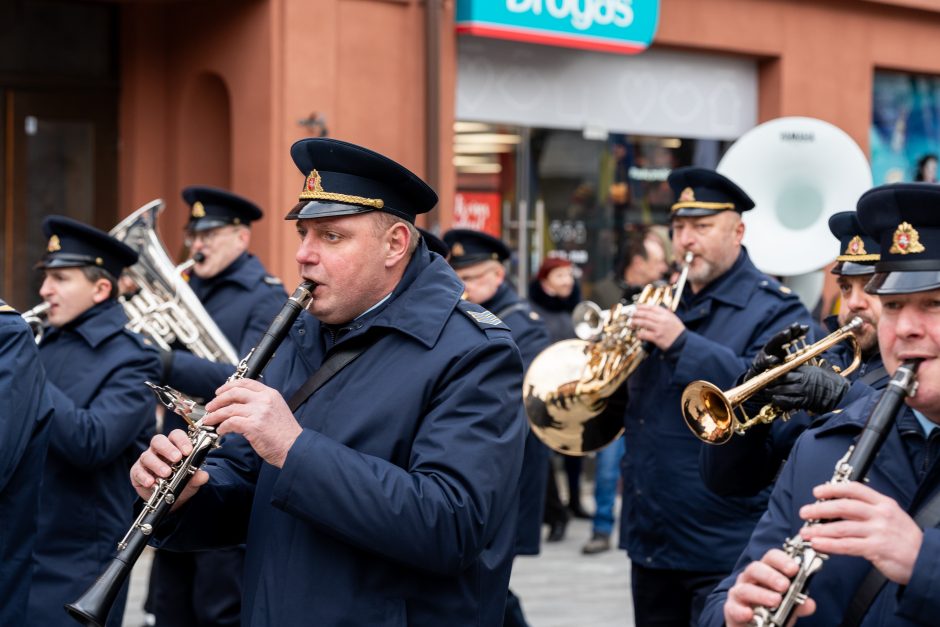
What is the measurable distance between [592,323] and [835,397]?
117 inches

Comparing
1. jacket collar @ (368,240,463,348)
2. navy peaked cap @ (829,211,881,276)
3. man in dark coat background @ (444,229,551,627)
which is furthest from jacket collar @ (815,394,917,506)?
man in dark coat background @ (444,229,551,627)

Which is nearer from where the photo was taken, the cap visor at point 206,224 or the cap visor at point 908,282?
the cap visor at point 908,282

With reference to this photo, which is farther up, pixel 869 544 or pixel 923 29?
pixel 923 29

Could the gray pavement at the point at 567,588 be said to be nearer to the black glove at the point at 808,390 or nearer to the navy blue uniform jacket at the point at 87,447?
the navy blue uniform jacket at the point at 87,447

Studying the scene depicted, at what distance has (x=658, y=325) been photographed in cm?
526

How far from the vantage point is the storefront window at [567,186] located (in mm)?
11539

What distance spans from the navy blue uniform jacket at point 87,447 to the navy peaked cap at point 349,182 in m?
1.98

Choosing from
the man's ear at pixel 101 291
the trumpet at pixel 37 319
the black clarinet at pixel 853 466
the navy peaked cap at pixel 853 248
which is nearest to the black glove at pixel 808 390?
the navy peaked cap at pixel 853 248

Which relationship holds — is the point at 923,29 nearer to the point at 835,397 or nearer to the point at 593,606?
the point at 593,606

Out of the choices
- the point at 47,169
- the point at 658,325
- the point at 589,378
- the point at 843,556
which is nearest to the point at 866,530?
the point at 843,556

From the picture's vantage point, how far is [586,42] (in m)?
11.3

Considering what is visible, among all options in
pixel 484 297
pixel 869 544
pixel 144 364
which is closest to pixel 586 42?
pixel 484 297

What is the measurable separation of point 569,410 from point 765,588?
3.55m

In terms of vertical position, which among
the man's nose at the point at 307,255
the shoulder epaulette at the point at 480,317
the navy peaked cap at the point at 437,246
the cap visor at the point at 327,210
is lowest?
the shoulder epaulette at the point at 480,317
